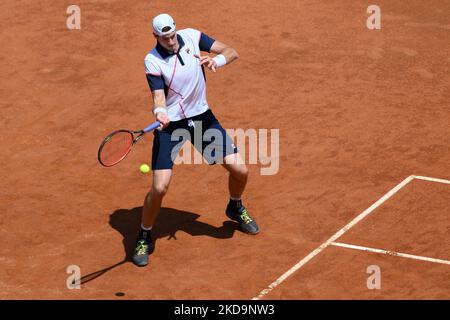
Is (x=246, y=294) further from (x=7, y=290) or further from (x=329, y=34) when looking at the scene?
(x=329, y=34)

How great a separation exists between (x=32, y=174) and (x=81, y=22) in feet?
18.4

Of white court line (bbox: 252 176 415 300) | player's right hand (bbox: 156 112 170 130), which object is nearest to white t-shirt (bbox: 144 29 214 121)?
player's right hand (bbox: 156 112 170 130)

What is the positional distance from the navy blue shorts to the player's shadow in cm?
121

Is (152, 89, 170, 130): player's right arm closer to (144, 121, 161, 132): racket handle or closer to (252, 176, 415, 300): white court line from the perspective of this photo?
(144, 121, 161, 132): racket handle

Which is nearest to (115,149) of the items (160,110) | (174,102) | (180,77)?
(160,110)

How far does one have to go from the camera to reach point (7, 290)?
12.9 m

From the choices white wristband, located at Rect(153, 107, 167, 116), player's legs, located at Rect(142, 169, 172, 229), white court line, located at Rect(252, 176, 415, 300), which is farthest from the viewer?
player's legs, located at Rect(142, 169, 172, 229)

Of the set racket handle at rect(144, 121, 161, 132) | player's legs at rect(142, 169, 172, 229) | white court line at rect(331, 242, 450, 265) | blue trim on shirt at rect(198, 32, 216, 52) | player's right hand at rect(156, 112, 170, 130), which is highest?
blue trim on shirt at rect(198, 32, 216, 52)

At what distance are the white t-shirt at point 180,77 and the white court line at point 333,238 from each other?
7.60 ft

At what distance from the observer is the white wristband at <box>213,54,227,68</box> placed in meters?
13.4

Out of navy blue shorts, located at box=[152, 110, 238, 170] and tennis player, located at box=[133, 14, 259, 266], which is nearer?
tennis player, located at box=[133, 14, 259, 266]

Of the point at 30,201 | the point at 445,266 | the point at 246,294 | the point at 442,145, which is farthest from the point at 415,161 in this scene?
the point at 30,201

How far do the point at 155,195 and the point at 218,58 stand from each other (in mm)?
1916

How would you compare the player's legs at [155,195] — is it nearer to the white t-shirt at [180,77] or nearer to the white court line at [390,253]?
the white t-shirt at [180,77]
